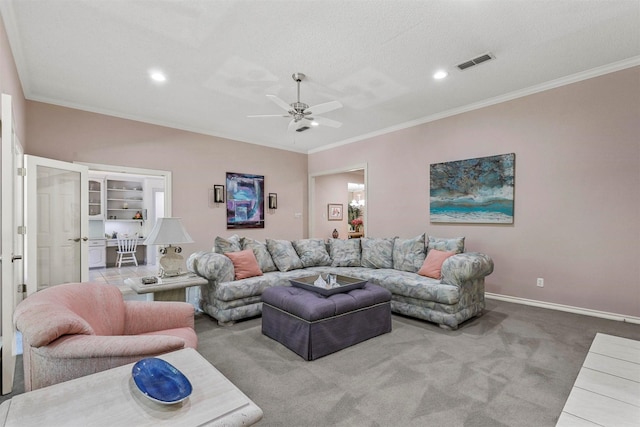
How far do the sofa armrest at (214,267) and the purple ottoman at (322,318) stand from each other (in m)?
0.71

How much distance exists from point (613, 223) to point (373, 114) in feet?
11.1

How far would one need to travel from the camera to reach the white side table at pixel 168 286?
9.65 feet

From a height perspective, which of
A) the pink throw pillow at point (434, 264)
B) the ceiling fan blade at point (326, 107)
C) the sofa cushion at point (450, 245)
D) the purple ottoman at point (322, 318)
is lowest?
the purple ottoman at point (322, 318)

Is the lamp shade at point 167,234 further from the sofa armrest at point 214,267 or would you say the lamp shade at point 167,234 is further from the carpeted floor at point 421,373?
the carpeted floor at point 421,373

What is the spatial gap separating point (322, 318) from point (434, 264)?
1812 millimetres

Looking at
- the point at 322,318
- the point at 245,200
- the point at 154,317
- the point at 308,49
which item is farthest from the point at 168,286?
the point at 245,200

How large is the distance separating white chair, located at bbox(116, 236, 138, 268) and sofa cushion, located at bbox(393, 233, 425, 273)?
267 inches

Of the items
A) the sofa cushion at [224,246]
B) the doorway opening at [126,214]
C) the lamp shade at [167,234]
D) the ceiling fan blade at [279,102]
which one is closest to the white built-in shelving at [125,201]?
the doorway opening at [126,214]

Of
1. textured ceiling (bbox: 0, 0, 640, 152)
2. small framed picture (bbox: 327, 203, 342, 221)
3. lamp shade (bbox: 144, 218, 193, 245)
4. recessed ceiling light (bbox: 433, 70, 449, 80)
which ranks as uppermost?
textured ceiling (bbox: 0, 0, 640, 152)

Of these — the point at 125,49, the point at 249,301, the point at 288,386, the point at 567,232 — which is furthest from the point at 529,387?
the point at 125,49

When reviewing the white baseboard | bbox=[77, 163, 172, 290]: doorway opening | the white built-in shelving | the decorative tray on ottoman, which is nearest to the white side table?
the decorative tray on ottoman

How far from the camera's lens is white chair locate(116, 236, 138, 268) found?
25.3 ft

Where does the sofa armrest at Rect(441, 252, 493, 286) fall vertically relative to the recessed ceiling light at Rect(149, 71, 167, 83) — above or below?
below

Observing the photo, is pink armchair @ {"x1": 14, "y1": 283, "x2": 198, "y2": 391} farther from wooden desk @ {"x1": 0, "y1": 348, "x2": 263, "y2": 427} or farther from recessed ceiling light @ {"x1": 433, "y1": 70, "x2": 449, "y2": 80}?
recessed ceiling light @ {"x1": 433, "y1": 70, "x2": 449, "y2": 80}
